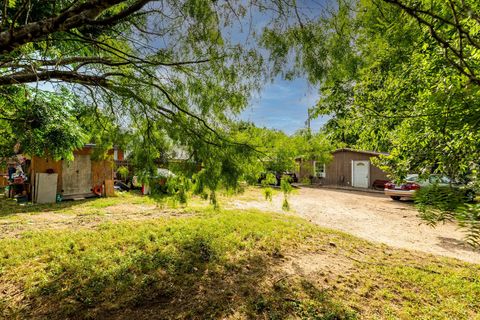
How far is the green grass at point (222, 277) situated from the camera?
9.91 ft

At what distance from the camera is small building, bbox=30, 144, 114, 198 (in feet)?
36.4

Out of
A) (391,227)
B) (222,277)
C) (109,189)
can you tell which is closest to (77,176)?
(109,189)

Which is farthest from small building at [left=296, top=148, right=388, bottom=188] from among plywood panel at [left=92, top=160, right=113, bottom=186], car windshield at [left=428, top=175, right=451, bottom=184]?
car windshield at [left=428, top=175, right=451, bottom=184]

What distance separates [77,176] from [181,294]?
11.6 meters

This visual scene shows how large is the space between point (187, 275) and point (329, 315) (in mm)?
2094

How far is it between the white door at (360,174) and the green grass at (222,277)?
14774 millimetres

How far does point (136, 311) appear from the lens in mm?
2961

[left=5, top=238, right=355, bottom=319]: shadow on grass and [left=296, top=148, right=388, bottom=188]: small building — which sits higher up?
[left=296, top=148, right=388, bottom=188]: small building

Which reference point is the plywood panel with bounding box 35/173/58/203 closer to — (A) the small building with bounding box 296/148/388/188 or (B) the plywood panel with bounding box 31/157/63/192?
(B) the plywood panel with bounding box 31/157/63/192


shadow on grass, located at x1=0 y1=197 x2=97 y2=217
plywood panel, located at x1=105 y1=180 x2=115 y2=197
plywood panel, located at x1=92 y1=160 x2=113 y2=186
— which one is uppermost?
plywood panel, located at x1=92 y1=160 x2=113 y2=186

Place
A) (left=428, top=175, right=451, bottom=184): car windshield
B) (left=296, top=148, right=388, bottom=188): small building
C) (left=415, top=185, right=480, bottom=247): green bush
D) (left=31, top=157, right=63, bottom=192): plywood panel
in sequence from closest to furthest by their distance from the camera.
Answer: (left=415, top=185, right=480, bottom=247): green bush < (left=428, top=175, right=451, bottom=184): car windshield < (left=31, top=157, right=63, bottom=192): plywood panel < (left=296, top=148, right=388, bottom=188): small building

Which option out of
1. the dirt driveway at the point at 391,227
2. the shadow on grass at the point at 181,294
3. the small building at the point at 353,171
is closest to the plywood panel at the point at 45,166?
the shadow on grass at the point at 181,294

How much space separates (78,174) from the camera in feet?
40.4

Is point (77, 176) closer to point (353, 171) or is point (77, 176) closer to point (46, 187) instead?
point (46, 187)
